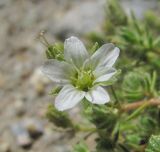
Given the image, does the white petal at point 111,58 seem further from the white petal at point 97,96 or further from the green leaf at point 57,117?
the green leaf at point 57,117

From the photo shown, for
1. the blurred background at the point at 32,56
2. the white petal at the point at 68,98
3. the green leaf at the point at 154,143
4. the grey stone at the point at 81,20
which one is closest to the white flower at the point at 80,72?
the white petal at the point at 68,98

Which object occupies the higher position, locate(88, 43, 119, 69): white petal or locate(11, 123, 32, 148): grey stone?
locate(88, 43, 119, 69): white petal

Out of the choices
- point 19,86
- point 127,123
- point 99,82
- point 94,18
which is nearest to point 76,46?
point 99,82

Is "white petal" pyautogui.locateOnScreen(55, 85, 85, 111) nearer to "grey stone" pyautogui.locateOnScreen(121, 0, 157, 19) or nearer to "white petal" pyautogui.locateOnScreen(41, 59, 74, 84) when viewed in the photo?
"white petal" pyautogui.locateOnScreen(41, 59, 74, 84)

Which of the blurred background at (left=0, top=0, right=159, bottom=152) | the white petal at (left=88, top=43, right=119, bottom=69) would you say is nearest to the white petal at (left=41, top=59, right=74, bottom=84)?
the white petal at (left=88, top=43, right=119, bottom=69)

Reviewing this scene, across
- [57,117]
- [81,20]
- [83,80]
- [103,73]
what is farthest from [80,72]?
[81,20]

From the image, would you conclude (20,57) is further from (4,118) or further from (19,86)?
(4,118)

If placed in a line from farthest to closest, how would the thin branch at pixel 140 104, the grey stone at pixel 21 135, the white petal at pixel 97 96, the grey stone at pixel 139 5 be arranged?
the grey stone at pixel 139 5 → the grey stone at pixel 21 135 → the thin branch at pixel 140 104 → the white petal at pixel 97 96
